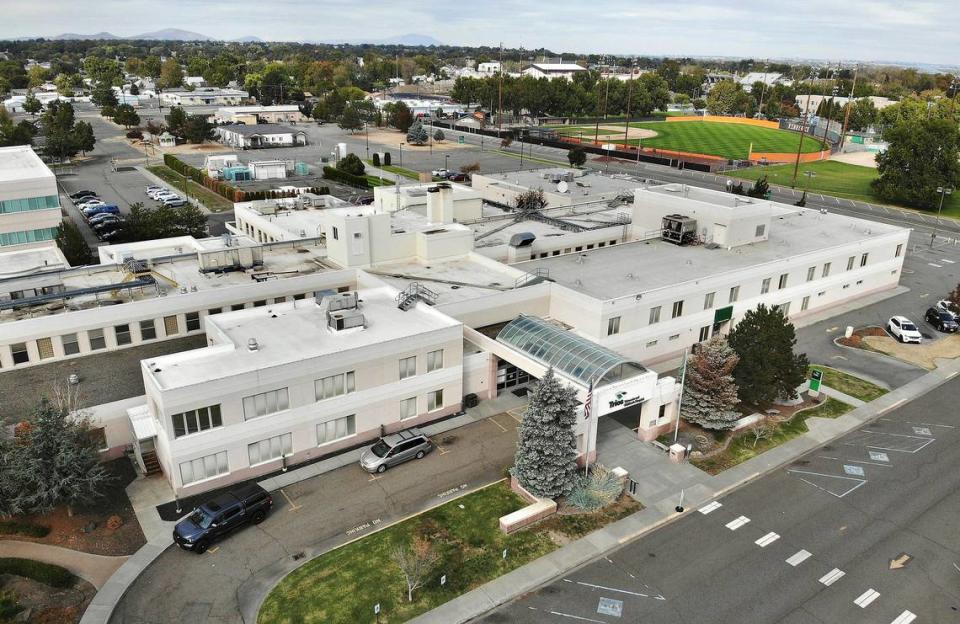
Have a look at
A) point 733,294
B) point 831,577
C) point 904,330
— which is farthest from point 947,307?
point 831,577

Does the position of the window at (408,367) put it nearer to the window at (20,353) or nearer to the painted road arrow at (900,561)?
the window at (20,353)

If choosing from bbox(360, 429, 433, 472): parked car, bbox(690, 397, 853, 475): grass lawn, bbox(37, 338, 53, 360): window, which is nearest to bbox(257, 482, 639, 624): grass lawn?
bbox(360, 429, 433, 472): parked car

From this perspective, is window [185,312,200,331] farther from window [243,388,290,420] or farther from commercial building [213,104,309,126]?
commercial building [213,104,309,126]

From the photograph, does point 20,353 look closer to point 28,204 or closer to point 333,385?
point 333,385

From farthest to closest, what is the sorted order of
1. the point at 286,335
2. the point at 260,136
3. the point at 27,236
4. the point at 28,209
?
1. the point at 260,136
2. the point at 27,236
3. the point at 28,209
4. the point at 286,335

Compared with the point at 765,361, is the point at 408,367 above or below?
below
